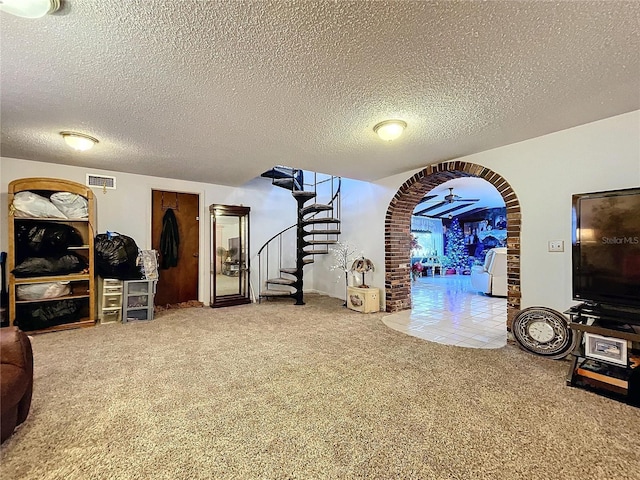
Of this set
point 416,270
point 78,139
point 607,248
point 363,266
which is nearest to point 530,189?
point 607,248

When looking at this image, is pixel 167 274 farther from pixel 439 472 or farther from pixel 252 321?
pixel 439 472

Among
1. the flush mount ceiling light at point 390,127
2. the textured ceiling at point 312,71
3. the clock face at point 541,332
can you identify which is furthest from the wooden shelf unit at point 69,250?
the clock face at point 541,332

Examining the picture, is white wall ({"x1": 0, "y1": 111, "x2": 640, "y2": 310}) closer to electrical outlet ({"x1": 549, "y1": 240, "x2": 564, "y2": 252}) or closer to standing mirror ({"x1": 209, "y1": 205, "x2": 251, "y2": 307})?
electrical outlet ({"x1": 549, "y1": 240, "x2": 564, "y2": 252})

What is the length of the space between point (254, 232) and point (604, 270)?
16.6 ft

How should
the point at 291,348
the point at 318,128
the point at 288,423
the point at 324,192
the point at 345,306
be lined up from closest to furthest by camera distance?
1. the point at 288,423
2. the point at 318,128
3. the point at 291,348
4. the point at 345,306
5. the point at 324,192

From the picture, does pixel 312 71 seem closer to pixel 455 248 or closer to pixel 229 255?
pixel 229 255

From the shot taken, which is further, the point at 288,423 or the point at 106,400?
the point at 106,400

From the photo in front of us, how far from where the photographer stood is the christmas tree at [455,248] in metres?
11.7

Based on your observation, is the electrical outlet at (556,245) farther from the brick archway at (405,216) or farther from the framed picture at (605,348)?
the framed picture at (605,348)

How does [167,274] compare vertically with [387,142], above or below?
below

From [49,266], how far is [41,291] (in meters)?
0.32

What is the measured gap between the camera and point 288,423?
1.70 metres


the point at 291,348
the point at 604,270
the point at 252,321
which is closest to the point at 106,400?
the point at 291,348

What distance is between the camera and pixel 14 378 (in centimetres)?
150
